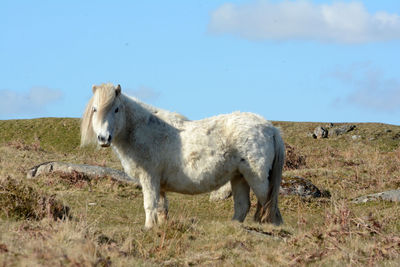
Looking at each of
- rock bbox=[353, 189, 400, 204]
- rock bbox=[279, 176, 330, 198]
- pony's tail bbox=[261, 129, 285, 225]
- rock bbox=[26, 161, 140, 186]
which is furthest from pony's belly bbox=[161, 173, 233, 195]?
rock bbox=[26, 161, 140, 186]

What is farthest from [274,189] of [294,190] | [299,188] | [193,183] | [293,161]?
[293,161]

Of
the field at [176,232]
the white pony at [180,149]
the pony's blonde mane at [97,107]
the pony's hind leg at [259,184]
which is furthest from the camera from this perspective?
the pony's hind leg at [259,184]

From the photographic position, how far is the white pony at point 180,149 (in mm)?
10391

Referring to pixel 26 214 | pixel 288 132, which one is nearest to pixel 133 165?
pixel 26 214

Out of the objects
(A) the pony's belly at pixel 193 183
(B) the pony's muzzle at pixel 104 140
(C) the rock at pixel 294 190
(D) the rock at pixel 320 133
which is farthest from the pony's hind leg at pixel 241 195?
(D) the rock at pixel 320 133

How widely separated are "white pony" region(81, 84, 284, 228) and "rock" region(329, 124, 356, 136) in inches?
1317

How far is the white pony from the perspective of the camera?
34.1 feet

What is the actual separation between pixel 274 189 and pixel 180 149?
6.88ft

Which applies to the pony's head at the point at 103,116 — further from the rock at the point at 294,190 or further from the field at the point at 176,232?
the rock at the point at 294,190

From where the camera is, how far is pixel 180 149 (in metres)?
10.6

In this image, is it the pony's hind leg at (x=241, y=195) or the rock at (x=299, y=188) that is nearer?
the pony's hind leg at (x=241, y=195)

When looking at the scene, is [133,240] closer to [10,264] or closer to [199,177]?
[199,177]

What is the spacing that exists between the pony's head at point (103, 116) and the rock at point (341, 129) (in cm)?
3489

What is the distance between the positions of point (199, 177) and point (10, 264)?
480 cm
